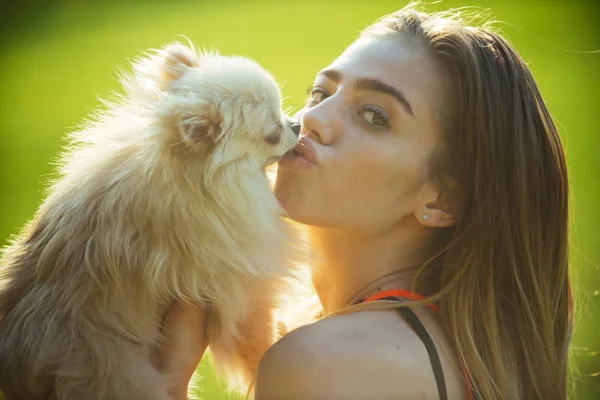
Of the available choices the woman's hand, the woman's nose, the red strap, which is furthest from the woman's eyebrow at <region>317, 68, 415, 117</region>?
the woman's hand

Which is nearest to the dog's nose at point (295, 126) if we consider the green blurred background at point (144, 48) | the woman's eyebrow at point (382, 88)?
the woman's eyebrow at point (382, 88)

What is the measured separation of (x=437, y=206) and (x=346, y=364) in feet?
2.61

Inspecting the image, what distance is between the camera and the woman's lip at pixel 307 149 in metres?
2.62

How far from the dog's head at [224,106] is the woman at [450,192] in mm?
117

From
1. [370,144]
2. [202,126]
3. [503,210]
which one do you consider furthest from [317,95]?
[503,210]

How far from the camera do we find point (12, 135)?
421 inches

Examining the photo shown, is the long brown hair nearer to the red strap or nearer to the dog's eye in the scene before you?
the red strap

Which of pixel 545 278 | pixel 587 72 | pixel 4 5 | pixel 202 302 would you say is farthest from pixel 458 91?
pixel 587 72

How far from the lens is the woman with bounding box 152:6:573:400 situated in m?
2.55

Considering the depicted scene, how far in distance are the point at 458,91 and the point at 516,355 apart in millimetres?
989

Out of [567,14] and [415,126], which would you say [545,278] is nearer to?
[415,126]

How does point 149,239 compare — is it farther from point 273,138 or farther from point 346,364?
point 346,364

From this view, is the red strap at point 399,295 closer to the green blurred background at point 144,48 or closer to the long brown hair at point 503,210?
the long brown hair at point 503,210

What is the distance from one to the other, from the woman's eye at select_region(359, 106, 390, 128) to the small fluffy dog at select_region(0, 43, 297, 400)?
1.03 feet
